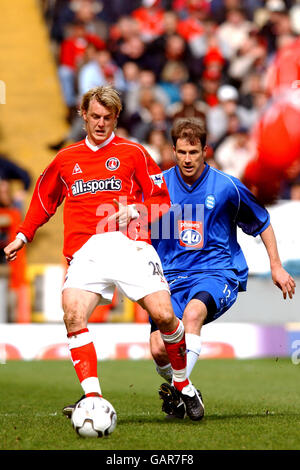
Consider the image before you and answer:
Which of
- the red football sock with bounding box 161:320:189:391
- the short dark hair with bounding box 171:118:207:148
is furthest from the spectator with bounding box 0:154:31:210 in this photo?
the red football sock with bounding box 161:320:189:391

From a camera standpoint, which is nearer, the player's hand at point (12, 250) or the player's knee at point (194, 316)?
the player's hand at point (12, 250)

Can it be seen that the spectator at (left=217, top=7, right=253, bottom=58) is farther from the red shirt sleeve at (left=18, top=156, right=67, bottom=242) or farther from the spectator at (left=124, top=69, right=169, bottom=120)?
the red shirt sleeve at (left=18, top=156, right=67, bottom=242)

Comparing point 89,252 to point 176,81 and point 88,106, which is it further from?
point 176,81

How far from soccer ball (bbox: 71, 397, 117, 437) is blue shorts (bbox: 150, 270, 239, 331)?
135 centimetres

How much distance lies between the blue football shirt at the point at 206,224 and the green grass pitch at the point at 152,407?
1.06 meters

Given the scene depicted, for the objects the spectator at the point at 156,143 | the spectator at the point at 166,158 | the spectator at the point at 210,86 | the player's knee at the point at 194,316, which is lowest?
the player's knee at the point at 194,316

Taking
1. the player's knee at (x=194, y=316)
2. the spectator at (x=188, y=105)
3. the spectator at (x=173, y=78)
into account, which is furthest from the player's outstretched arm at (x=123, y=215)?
the spectator at (x=173, y=78)

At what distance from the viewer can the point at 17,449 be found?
495 centimetres

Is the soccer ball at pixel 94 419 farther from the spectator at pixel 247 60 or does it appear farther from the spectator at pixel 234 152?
the spectator at pixel 247 60

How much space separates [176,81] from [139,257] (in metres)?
10.5

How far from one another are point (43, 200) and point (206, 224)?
4.09 feet

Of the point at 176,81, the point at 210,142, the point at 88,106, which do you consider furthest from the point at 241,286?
the point at 176,81

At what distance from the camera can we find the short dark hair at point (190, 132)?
662cm

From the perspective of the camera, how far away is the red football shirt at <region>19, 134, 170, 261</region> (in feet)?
19.2
